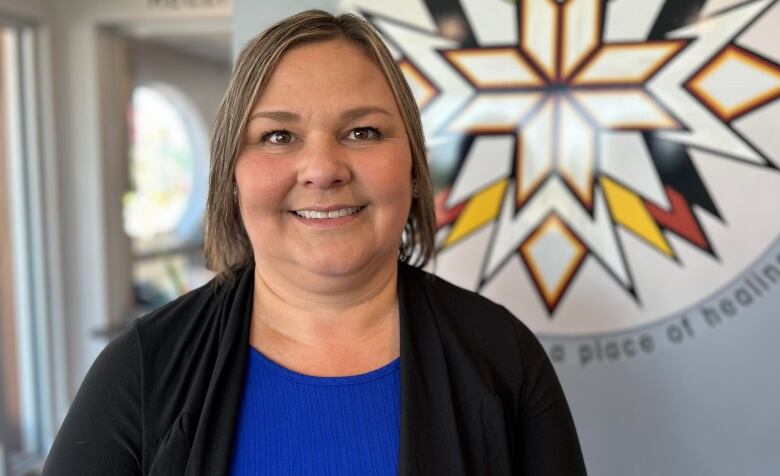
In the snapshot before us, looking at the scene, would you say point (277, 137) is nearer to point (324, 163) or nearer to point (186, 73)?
point (324, 163)

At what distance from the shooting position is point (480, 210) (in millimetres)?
1582

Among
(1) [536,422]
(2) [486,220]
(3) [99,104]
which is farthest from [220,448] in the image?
(3) [99,104]

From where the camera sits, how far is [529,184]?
1.56 meters

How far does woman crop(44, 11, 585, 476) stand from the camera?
2.92 ft

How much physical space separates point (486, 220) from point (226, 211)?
0.73 meters

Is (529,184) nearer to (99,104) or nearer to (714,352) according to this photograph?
(714,352)

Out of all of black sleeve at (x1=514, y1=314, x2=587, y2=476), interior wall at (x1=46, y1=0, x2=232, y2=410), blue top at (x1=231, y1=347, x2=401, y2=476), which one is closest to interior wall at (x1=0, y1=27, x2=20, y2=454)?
interior wall at (x1=46, y1=0, x2=232, y2=410)

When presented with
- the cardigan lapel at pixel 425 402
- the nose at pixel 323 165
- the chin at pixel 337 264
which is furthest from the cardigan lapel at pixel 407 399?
the nose at pixel 323 165

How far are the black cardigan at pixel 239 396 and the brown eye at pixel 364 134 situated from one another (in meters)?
0.24

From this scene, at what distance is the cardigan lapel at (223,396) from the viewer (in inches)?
34.3

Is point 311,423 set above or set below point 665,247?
below

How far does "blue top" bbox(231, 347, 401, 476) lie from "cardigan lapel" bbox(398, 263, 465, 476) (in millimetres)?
36

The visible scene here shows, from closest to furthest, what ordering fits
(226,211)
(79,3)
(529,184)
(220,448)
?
(220,448)
(226,211)
(529,184)
(79,3)

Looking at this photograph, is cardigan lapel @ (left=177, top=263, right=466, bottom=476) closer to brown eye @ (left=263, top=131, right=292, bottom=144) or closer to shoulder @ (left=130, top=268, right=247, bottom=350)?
shoulder @ (left=130, top=268, right=247, bottom=350)
